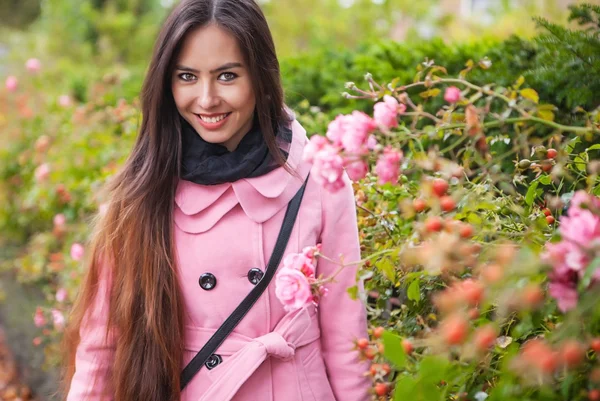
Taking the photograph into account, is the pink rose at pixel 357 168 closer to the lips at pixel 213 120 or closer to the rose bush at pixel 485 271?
the rose bush at pixel 485 271

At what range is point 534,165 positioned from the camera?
5.53 ft

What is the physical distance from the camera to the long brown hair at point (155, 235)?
1967mm

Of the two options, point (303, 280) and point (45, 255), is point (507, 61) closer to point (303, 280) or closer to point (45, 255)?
point (303, 280)

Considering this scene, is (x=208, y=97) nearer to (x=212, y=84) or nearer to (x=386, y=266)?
(x=212, y=84)

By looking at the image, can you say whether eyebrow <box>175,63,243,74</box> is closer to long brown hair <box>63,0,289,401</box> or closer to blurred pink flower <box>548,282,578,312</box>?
long brown hair <box>63,0,289,401</box>

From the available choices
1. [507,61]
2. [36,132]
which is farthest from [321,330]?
[36,132]

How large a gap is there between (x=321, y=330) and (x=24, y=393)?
11.1 feet

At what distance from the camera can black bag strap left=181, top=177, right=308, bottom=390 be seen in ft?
6.42

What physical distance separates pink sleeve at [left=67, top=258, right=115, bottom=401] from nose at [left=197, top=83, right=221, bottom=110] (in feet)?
1.88

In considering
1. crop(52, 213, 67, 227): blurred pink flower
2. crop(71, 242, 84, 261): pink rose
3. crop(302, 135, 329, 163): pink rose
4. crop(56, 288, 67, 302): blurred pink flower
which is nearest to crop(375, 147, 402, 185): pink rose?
crop(302, 135, 329, 163): pink rose

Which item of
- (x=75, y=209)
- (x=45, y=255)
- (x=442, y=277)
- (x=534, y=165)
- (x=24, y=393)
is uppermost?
(x=534, y=165)

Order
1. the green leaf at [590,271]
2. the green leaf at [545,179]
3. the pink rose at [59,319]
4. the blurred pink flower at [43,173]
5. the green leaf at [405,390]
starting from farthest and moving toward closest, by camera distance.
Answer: the blurred pink flower at [43,173], the pink rose at [59,319], the green leaf at [545,179], the green leaf at [405,390], the green leaf at [590,271]

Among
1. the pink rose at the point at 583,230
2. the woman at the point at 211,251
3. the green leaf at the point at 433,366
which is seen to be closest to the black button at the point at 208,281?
the woman at the point at 211,251

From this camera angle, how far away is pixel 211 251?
1983mm
